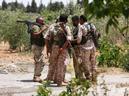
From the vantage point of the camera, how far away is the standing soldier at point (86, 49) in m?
12.9

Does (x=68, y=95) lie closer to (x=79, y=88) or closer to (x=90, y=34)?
(x=79, y=88)

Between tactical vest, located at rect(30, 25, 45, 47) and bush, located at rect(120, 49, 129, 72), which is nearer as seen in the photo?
tactical vest, located at rect(30, 25, 45, 47)

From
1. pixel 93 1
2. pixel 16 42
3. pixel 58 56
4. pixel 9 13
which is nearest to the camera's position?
pixel 93 1

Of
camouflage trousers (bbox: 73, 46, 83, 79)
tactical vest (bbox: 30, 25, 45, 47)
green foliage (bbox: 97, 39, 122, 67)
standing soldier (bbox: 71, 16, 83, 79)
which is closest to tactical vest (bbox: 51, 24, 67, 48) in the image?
standing soldier (bbox: 71, 16, 83, 79)

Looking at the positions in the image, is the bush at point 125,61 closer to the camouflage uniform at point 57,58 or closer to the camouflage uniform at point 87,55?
the camouflage uniform at point 87,55

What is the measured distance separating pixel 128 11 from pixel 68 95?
3776 millimetres

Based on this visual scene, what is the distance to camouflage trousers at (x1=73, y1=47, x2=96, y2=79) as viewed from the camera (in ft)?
42.6

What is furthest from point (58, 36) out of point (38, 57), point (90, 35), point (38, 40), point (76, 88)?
point (76, 88)

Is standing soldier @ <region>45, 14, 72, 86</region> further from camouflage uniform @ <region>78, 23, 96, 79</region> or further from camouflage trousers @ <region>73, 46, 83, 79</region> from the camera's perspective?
camouflage uniform @ <region>78, 23, 96, 79</region>

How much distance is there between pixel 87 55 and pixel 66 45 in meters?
0.66

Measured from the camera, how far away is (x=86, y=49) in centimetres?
1298

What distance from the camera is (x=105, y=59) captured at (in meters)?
19.1

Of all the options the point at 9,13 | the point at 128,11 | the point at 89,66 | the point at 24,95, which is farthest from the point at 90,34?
the point at 9,13

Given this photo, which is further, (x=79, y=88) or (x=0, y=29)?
(x=0, y=29)
